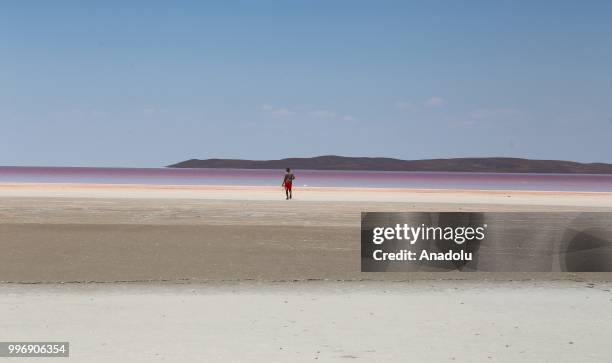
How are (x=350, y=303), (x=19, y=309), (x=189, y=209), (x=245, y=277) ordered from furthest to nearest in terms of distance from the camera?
(x=189, y=209), (x=245, y=277), (x=350, y=303), (x=19, y=309)

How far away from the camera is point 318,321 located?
9.37 metres

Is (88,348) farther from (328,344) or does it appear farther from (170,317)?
(328,344)

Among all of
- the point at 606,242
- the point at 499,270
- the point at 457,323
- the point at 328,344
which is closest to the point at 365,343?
the point at 328,344

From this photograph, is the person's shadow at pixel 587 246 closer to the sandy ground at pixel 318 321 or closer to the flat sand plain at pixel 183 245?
the flat sand plain at pixel 183 245

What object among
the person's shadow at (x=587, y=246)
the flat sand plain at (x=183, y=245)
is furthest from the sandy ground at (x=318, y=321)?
the person's shadow at (x=587, y=246)

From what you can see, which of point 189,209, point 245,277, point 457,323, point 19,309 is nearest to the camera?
point 457,323

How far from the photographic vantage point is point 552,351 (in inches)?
307

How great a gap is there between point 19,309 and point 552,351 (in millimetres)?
7254

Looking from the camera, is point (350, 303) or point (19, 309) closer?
point (19, 309)

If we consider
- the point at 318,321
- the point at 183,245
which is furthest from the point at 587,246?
the point at 318,321

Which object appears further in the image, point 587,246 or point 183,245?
point 587,246

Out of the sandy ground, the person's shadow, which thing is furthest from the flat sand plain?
the sandy ground

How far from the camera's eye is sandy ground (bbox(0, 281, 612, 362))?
7.69 metres

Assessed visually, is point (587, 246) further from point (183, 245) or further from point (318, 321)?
point (318, 321)
